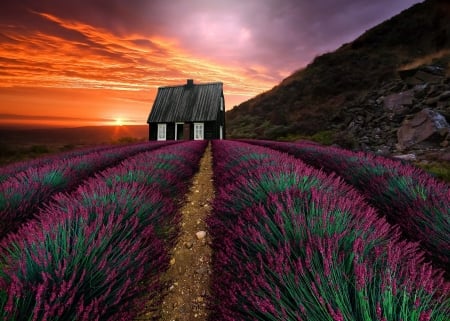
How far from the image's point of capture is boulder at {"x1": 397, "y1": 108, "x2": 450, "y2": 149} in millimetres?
9173

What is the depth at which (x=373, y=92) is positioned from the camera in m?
18.0

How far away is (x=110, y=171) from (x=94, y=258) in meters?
2.84

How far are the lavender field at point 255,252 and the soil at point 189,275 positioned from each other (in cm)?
11

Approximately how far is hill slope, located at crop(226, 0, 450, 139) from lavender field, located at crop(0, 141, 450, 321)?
56.6ft

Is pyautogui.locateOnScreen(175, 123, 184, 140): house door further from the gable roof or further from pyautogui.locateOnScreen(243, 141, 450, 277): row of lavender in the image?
pyautogui.locateOnScreen(243, 141, 450, 277): row of lavender

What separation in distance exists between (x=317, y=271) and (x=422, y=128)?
476 inches

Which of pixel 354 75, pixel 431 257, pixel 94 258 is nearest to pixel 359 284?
pixel 94 258

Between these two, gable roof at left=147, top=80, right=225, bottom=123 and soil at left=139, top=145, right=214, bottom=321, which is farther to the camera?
gable roof at left=147, top=80, right=225, bottom=123

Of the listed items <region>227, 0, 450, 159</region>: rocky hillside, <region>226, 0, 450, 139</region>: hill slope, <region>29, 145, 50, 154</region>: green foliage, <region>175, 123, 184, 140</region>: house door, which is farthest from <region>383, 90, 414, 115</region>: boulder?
<region>29, 145, 50, 154</region>: green foliage

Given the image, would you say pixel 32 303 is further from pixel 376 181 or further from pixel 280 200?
pixel 376 181

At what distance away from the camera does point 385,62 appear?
25406mm

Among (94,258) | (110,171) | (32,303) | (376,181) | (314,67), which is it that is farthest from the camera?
(314,67)

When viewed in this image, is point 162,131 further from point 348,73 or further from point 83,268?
point 348,73

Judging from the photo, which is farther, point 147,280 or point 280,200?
point 280,200
